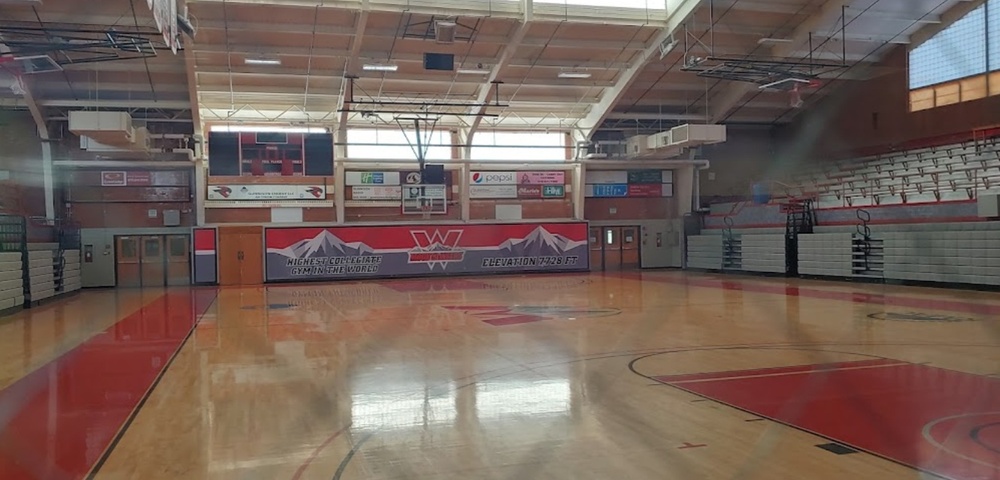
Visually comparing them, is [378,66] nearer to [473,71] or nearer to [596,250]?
[473,71]

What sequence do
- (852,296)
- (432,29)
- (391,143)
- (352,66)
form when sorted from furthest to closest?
(391,143), (352,66), (432,29), (852,296)

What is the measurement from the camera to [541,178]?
24.5m

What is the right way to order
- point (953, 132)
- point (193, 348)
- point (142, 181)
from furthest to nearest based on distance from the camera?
point (142, 181)
point (953, 132)
point (193, 348)

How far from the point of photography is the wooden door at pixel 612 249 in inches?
1013

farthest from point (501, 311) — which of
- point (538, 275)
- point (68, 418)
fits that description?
point (538, 275)

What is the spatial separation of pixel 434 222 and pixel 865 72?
14.1 metres

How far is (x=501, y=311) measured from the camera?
41.0 ft

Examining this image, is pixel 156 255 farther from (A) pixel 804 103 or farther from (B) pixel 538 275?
(A) pixel 804 103

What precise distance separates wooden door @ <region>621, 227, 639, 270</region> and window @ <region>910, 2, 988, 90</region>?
31.9 ft

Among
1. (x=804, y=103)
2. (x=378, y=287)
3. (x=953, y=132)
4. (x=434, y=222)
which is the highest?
(x=804, y=103)

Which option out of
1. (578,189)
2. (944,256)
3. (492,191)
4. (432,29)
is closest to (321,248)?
(492,191)

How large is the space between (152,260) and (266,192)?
399 cm

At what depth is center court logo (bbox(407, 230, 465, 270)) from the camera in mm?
23406

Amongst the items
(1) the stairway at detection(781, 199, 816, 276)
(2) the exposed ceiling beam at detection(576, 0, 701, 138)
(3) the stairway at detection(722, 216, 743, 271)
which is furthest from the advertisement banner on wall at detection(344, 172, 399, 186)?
(1) the stairway at detection(781, 199, 816, 276)
